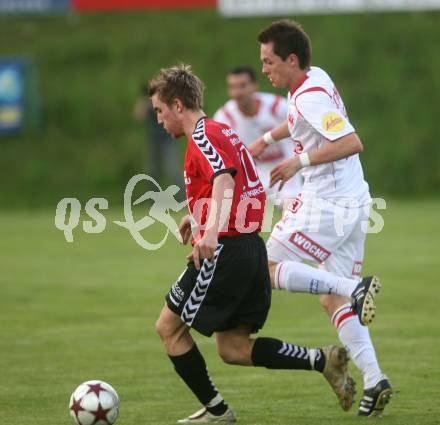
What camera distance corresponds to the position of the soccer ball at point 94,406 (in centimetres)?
621

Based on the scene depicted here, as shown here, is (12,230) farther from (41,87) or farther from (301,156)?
(301,156)

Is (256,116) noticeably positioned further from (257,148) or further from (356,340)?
(356,340)

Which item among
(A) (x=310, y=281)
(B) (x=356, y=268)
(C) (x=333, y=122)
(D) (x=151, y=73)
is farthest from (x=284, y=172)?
(D) (x=151, y=73)

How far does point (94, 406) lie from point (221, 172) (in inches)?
58.1

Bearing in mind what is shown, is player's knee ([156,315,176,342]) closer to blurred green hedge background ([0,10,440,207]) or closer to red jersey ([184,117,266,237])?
red jersey ([184,117,266,237])

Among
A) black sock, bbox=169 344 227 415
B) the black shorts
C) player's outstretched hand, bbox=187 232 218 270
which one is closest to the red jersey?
the black shorts

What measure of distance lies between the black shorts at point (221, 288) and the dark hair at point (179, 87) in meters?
0.82

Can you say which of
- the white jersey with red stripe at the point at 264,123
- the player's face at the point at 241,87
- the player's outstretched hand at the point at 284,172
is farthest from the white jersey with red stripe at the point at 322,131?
the white jersey with red stripe at the point at 264,123

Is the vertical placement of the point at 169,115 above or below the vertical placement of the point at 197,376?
above

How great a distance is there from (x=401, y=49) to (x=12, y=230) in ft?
43.6

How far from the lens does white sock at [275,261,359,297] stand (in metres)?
6.78

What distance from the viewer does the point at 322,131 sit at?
6.75 m

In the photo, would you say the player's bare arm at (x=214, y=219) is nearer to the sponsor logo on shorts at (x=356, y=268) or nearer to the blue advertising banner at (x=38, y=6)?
the sponsor logo on shorts at (x=356, y=268)

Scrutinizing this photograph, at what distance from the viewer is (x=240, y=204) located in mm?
6379
